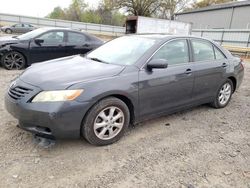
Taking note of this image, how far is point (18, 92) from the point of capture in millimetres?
3131

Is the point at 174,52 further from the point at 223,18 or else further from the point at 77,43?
the point at 223,18

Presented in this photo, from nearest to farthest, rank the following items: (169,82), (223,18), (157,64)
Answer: (157,64) → (169,82) → (223,18)

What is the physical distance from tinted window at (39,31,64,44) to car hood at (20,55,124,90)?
4.16m

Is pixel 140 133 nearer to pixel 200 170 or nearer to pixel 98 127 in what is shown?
pixel 98 127

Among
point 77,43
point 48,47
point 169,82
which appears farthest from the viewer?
point 77,43

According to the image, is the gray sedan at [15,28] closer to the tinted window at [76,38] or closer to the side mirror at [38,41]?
the tinted window at [76,38]

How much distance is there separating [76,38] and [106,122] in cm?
551

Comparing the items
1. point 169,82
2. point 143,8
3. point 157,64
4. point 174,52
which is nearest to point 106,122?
point 157,64

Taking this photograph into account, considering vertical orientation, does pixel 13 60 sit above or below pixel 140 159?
above

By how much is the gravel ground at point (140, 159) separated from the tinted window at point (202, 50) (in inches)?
48.7

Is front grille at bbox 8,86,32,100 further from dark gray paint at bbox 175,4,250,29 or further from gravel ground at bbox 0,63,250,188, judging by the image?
dark gray paint at bbox 175,4,250,29

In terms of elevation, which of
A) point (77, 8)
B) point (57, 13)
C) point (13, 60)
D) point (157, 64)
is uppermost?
point (77, 8)

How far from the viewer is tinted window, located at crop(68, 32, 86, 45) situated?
8.04 meters

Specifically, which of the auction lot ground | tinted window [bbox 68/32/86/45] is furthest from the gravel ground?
Result: tinted window [bbox 68/32/86/45]
